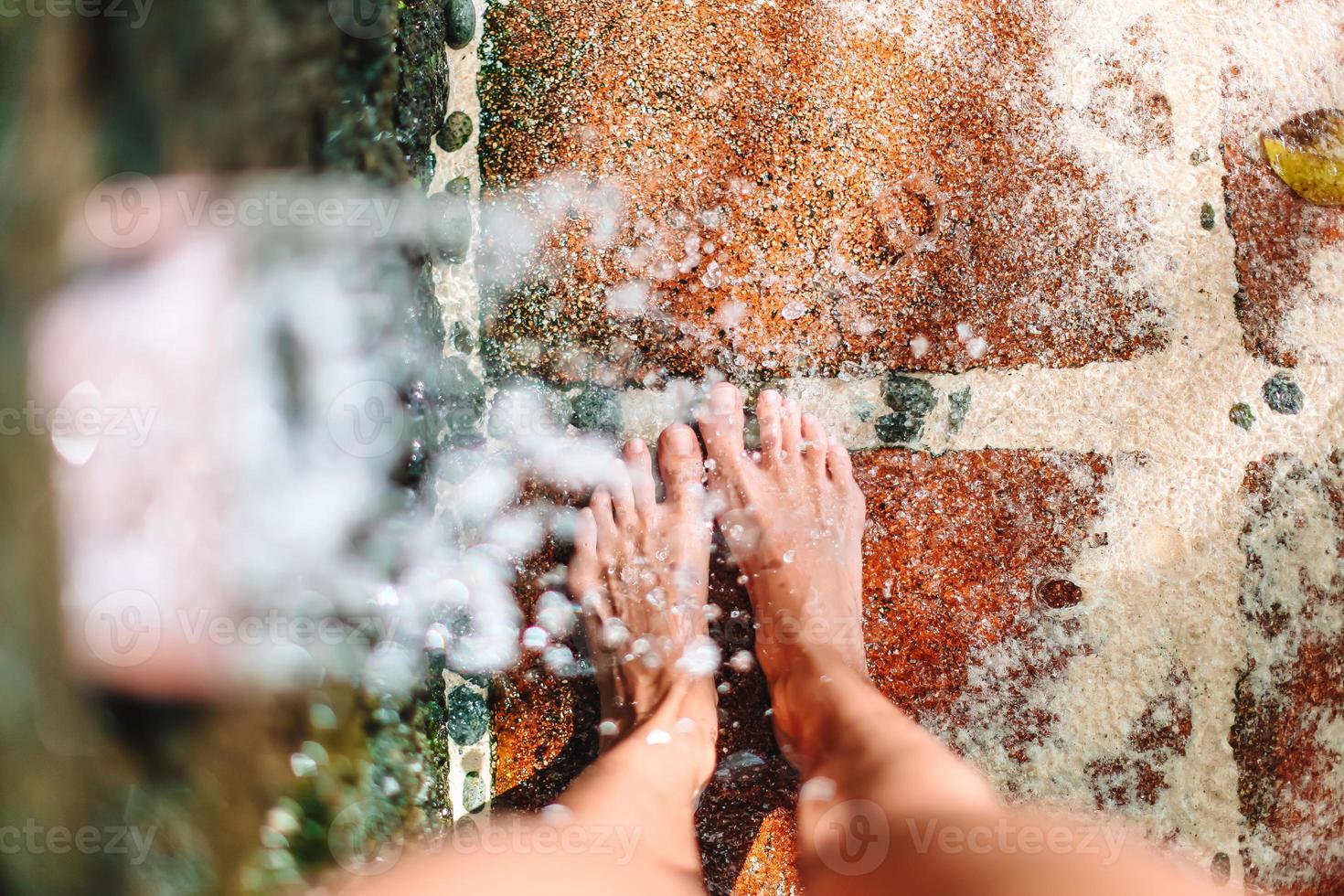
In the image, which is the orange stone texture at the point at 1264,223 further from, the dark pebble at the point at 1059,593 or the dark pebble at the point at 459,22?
the dark pebble at the point at 459,22

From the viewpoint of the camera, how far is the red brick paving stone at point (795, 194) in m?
1.50

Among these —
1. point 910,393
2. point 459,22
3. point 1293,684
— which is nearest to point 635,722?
point 910,393

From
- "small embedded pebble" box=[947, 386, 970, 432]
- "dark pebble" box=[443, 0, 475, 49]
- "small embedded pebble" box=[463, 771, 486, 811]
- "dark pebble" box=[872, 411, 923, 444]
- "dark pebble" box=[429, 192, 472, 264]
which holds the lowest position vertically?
"small embedded pebble" box=[463, 771, 486, 811]

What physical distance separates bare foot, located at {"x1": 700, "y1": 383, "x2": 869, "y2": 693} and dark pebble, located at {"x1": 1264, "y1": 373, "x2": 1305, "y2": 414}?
83cm

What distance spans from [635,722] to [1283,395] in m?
1.42

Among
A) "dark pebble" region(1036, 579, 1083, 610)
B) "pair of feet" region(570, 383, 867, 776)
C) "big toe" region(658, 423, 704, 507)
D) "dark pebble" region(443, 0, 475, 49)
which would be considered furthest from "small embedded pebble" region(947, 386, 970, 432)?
"dark pebble" region(443, 0, 475, 49)

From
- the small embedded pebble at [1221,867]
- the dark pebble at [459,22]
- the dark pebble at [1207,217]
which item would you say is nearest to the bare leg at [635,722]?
the dark pebble at [459,22]

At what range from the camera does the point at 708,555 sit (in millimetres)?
1616

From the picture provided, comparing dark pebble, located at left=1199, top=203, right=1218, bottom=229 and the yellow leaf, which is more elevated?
the yellow leaf

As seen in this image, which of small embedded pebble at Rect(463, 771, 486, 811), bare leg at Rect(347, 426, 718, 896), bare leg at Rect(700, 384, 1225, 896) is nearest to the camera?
bare leg at Rect(700, 384, 1225, 896)

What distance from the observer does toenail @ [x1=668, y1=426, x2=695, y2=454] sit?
155 cm

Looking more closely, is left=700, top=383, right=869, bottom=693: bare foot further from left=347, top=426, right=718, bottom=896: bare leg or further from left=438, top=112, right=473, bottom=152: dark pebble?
left=438, top=112, right=473, bottom=152: dark pebble

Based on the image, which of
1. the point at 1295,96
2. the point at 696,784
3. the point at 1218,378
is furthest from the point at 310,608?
the point at 1295,96

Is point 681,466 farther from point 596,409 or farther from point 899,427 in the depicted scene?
point 899,427
